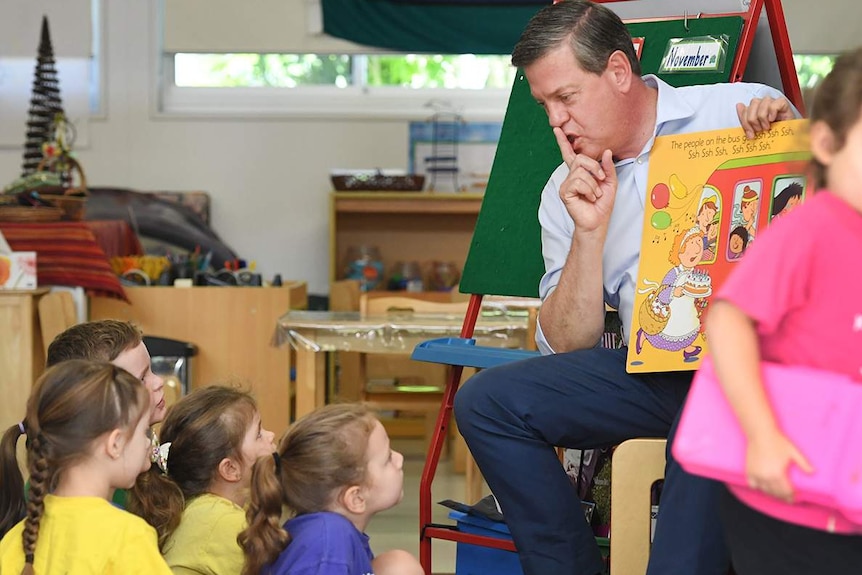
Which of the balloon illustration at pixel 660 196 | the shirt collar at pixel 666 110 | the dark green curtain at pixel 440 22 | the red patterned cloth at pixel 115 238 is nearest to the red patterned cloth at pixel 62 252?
the red patterned cloth at pixel 115 238

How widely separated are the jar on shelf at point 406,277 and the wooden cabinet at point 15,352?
1814 millimetres

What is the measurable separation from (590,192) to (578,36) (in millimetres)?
309

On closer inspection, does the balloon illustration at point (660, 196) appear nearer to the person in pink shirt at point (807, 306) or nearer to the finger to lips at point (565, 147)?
the finger to lips at point (565, 147)

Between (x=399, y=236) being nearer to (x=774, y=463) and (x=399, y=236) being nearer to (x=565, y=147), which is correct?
(x=565, y=147)

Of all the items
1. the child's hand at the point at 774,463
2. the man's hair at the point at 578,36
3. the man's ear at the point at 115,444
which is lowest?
the man's ear at the point at 115,444

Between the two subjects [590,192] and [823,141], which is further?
[590,192]

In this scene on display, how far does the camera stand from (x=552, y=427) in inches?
73.6

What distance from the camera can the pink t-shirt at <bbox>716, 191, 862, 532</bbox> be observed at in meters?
1.08

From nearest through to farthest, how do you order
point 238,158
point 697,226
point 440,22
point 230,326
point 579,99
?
point 697,226 → point 579,99 → point 230,326 → point 440,22 → point 238,158

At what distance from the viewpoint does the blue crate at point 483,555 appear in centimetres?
212

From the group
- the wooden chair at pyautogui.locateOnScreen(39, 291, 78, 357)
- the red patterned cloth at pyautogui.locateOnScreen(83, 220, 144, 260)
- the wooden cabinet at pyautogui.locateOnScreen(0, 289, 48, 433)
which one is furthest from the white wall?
the wooden cabinet at pyautogui.locateOnScreen(0, 289, 48, 433)

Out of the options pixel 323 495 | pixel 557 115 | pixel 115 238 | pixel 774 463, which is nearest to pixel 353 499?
pixel 323 495

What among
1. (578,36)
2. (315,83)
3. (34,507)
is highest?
(315,83)

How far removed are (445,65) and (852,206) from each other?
4670 mm
